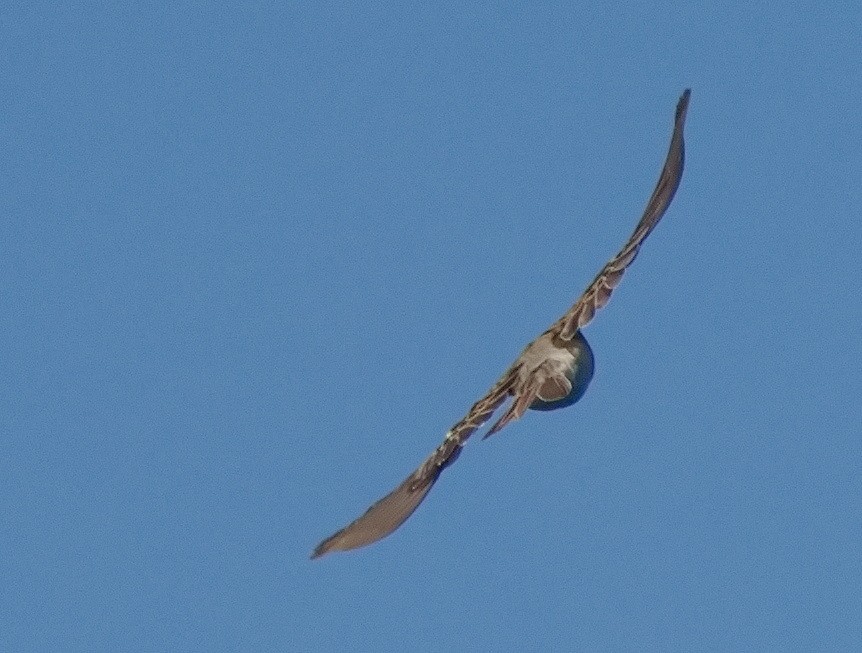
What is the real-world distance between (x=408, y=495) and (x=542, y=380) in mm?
2310

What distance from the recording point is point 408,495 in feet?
83.8

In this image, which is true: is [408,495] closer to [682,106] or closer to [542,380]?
[542,380]

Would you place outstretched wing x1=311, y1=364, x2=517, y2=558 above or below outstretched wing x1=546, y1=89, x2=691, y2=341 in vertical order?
below

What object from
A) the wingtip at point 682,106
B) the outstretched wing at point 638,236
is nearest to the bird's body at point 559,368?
the outstretched wing at point 638,236

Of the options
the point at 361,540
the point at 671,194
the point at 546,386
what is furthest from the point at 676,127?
the point at 361,540

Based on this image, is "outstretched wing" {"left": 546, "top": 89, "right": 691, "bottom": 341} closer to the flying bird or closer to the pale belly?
the flying bird

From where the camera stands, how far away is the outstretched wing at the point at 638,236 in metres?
25.2

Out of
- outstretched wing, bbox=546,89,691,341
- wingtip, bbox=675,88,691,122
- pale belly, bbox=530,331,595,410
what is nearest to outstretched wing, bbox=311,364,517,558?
pale belly, bbox=530,331,595,410

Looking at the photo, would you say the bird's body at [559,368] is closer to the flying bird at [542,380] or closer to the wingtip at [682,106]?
the flying bird at [542,380]

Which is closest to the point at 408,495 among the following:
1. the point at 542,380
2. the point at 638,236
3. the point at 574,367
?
the point at 542,380

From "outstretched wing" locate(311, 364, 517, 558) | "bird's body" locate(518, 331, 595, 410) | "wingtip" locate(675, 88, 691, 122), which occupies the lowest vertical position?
"outstretched wing" locate(311, 364, 517, 558)

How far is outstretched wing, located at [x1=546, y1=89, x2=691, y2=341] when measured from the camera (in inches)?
993

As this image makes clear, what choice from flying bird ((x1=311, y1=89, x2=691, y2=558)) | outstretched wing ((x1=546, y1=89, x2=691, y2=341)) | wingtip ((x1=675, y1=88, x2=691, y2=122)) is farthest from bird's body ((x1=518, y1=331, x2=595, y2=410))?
wingtip ((x1=675, y1=88, x2=691, y2=122))

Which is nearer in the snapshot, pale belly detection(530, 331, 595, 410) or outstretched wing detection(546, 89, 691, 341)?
outstretched wing detection(546, 89, 691, 341)
